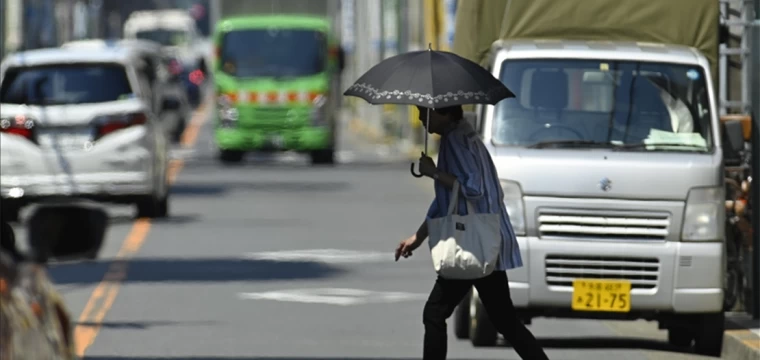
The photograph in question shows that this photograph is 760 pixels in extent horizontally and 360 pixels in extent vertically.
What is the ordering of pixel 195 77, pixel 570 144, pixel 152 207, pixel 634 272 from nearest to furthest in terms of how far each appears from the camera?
pixel 634 272, pixel 570 144, pixel 152 207, pixel 195 77

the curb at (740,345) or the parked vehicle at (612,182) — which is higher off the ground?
the parked vehicle at (612,182)

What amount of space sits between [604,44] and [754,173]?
1.29 m

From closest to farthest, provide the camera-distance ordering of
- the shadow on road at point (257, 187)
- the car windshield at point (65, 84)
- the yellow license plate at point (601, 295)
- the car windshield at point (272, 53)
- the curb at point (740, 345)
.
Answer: the curb at point (740, 345) < the yellow license plate at point (601, 295) < the car windshield at point (65, 84) < the shadow on road at point (257, 187) < the car windshield at point (272, 53)

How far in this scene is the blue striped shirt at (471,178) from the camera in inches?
393

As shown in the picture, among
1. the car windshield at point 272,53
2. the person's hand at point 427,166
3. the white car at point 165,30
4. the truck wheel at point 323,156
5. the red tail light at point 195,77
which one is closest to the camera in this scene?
the person's hand at point 427,166

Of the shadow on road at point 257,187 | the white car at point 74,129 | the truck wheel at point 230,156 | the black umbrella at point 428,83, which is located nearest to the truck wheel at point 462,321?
the black umbrella at point 428,83

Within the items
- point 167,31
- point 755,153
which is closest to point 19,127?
point 755,153

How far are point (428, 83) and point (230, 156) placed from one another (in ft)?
93.8

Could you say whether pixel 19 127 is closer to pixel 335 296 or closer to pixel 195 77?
pixel 335 296

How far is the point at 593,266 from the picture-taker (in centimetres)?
1296

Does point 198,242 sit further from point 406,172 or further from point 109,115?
point 406,172

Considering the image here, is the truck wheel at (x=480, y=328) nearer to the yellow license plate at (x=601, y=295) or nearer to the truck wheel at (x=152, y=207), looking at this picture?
the yellow license plate at (x=601, y=295)

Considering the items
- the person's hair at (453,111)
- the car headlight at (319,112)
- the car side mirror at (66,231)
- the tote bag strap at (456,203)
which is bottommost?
the car headlight at (319,112)

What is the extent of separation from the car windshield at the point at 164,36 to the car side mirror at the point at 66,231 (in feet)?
230
